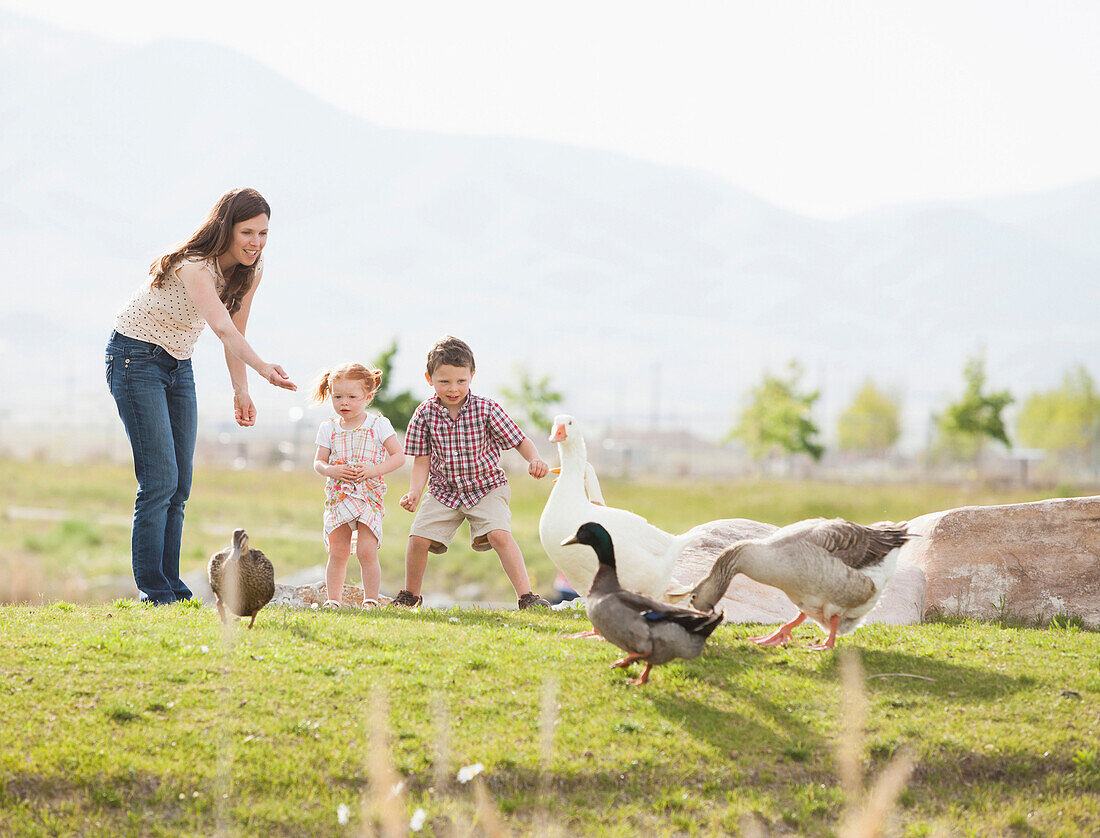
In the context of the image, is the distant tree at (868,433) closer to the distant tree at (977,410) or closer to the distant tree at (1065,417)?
the distant tree at (1065,417)

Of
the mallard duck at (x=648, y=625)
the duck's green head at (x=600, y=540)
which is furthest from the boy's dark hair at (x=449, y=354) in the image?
the mallard duck at (x=648, y=625)

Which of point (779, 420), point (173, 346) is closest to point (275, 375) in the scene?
point (173, 346)

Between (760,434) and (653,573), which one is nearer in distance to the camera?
(653,573)

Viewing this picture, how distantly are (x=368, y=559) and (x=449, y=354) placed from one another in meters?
2.22

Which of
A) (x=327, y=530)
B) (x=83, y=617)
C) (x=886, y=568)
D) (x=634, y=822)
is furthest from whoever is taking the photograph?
(x=327, y=530)

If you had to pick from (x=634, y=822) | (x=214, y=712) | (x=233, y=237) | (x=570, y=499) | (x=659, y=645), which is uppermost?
(x=233, y=237)

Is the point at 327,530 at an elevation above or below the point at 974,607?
above

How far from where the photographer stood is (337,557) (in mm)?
10164

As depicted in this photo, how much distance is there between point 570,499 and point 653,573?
94 centimetres

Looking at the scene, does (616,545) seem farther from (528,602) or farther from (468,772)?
(468,772)

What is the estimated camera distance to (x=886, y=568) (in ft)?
25.5

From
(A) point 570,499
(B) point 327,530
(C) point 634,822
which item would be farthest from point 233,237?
(C) point 634,822

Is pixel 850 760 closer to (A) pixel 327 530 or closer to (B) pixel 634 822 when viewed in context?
(B) pixel 634 822

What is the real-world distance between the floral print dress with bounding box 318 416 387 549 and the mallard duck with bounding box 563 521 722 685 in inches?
150
